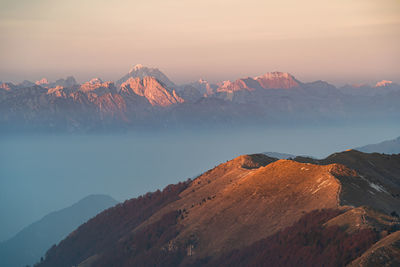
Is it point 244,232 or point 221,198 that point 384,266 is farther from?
point 221,198

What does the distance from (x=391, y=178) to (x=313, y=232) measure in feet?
249

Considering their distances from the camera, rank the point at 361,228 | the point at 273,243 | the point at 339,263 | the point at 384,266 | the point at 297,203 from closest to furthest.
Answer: the point at 384,266 < the point at 339,263 < the point at 361,228 < the point at 273,243 < the point at 297,203

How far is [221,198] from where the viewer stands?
7692 inches

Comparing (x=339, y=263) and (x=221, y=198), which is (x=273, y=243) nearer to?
(x=339, y=263)

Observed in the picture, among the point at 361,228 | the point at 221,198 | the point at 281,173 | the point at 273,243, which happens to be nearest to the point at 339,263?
the point at 361,228

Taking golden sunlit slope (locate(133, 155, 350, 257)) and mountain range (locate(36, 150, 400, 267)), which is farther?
golden sunlit slope (locate(133, 155, 350, 257))

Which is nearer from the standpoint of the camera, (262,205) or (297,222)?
(297,222)

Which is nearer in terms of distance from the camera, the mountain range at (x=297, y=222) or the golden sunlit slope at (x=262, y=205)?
the mountain range at (x=297, y=222)

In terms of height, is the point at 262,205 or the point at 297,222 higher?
the point at 297,222

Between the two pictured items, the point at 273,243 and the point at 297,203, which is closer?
the point at 273,243

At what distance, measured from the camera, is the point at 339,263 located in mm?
104875

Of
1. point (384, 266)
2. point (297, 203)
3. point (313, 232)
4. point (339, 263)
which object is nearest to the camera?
point (384, 266)

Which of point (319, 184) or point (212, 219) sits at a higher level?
point (319, 184)

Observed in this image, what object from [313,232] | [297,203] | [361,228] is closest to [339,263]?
[361,228]
